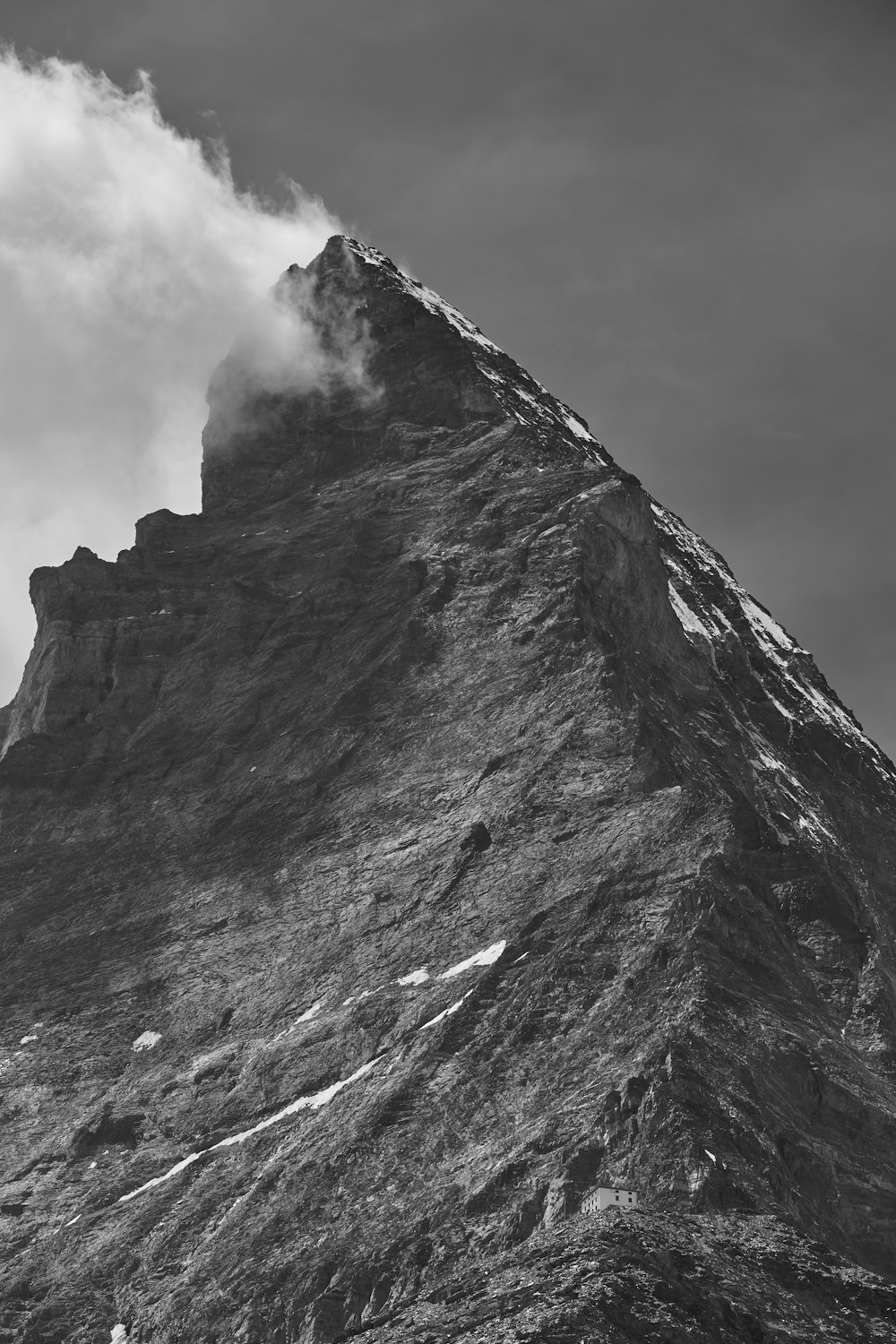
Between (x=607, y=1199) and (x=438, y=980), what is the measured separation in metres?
27.7

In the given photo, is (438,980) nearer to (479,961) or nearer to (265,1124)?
(479,961)

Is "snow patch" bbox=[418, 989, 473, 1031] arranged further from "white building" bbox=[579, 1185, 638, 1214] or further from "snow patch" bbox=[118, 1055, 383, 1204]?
"white building" bbox=[579, 1185, 638, 1214]

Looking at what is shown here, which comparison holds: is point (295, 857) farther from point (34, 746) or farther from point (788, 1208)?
point (788, 1208)

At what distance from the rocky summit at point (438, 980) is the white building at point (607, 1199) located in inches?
30.0

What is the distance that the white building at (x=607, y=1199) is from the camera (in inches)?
5049

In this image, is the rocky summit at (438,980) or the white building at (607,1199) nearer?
the white building at (607,1199)

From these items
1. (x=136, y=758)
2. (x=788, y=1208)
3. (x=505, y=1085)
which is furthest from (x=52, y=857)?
(x=788, y=1208)

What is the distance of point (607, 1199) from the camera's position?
422 feet

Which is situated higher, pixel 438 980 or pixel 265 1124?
pixel 438 980

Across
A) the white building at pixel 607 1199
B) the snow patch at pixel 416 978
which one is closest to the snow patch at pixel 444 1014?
the snow patch at pixel 416 978

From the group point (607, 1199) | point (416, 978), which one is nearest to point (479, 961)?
point (416, 978)

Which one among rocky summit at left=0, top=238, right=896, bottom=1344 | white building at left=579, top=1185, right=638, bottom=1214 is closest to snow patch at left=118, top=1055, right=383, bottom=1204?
rocky summit at left=0, top=238, right=896, bottom=1344

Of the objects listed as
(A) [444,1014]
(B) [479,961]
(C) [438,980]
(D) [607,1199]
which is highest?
(B) [479,961]

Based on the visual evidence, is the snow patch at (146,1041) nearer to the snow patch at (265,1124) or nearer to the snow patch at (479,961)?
the snow patch at (265,1124)
